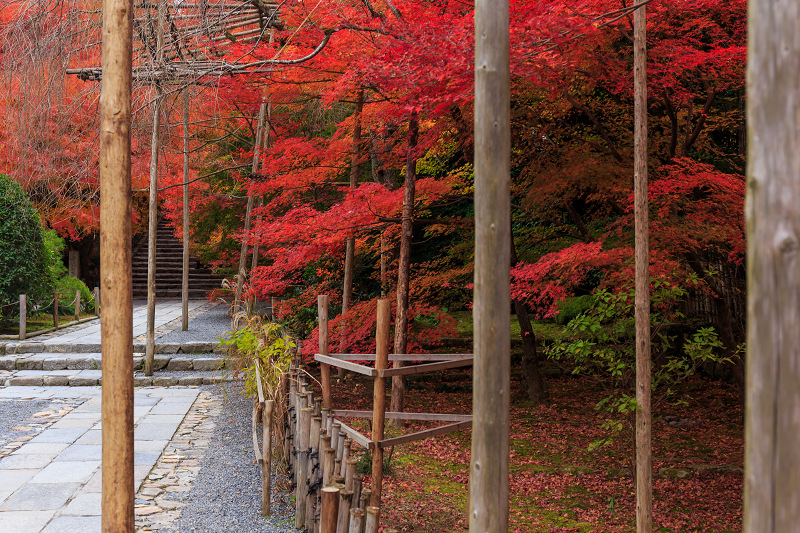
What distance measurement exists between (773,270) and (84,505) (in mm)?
4830

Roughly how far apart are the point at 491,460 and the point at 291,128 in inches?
409

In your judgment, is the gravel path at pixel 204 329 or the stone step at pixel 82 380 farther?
the gravel path at pixel 204 329

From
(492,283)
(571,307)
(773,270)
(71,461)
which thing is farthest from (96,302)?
(773,270)

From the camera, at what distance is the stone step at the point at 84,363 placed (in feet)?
32.0


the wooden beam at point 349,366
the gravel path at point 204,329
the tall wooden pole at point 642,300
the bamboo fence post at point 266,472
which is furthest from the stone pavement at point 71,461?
the tall wooden pole at point 642,300

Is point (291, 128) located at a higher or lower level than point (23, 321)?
higher

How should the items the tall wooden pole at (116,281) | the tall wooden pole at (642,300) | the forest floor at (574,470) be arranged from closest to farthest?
1. the tall wooden pole at (116,281)
2. the tall wooden pole at (642,300)
3. the forest floor at (574,470)

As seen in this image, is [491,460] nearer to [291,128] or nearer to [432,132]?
[432,132]

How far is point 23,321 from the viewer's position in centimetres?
1099

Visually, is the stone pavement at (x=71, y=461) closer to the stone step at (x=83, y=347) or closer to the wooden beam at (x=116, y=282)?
the wooden beam at (x=116, y=282)

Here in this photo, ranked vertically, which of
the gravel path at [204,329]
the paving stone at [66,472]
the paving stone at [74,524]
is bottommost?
the paving stone at [66,472]

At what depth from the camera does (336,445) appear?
3.80 meters

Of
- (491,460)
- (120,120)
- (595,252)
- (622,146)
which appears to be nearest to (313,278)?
(622,146)

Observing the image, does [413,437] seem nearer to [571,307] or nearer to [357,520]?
[357,520]
